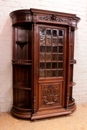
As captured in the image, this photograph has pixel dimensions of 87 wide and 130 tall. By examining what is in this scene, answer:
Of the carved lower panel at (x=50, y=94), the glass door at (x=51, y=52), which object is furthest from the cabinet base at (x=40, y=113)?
the glass door at (x=51, y=52)

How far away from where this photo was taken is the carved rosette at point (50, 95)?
2.45m

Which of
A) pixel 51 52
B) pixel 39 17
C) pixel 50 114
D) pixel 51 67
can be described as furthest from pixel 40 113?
pixel 39 17

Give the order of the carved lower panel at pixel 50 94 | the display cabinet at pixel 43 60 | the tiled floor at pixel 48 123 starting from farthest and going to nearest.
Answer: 1. the carved lower panel at pixel 50 94
2. the display cabinet at pixel 43 60
3. the tiled floor at pixel 48 123

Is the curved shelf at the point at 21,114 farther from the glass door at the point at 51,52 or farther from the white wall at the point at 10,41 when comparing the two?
the glass door at the point at 51,52

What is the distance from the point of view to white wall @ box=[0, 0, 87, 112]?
8.27 ft

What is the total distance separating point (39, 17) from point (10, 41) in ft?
2.43

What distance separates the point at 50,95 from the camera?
2488mm

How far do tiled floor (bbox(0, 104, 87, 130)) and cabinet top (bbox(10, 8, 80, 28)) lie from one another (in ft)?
5.59

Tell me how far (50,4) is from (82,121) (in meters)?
2.32

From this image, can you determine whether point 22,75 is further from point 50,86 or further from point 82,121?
point 82,121

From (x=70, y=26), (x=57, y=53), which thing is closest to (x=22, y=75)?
(x=57, y=53)

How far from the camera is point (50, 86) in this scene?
2.46 meters

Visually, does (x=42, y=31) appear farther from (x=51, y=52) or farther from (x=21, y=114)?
(x=21, y=114)

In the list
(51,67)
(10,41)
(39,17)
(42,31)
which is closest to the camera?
(39,17)
